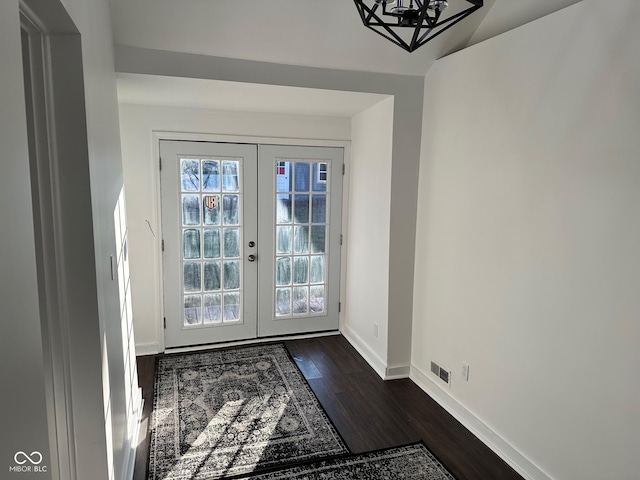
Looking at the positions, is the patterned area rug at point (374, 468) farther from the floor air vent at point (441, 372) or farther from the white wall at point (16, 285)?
the white wall at point (16, 285)

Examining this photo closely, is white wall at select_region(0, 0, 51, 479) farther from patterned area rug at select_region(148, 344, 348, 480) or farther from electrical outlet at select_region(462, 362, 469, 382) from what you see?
electrical outlet at select_region(462, 362, 469, 382)

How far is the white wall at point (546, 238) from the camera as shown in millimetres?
1890

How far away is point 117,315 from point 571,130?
2385 mm

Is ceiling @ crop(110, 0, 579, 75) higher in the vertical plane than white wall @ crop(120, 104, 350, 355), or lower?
higher

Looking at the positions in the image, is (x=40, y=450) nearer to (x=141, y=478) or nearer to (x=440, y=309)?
(x=141, y=478)

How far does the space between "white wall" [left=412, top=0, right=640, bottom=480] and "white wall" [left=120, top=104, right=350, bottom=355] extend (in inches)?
62.5

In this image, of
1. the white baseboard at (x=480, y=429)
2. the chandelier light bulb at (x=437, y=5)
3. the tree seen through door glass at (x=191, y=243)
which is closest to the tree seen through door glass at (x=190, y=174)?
the tree seen through door glass at (x=191, y=243)

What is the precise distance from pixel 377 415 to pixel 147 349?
2160mm

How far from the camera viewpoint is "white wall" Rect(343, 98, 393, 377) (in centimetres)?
352

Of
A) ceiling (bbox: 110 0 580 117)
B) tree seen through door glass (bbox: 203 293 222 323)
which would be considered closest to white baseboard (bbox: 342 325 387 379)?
tree seen through door glass (bbox: 203 293 222 323)

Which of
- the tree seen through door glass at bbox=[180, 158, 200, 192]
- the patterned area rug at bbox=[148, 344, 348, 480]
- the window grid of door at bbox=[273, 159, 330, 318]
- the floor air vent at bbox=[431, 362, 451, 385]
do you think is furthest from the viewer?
the window grid of door at bbox=[273, 159, 330, 318]

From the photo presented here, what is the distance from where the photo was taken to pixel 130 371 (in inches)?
105

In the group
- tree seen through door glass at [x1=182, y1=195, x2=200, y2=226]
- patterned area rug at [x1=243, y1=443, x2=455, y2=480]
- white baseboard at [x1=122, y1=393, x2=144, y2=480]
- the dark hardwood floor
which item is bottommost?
patterned area rug at [x1=243, y1=443, x2=455, y2=480]

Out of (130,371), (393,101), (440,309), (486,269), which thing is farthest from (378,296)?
(130,371)
